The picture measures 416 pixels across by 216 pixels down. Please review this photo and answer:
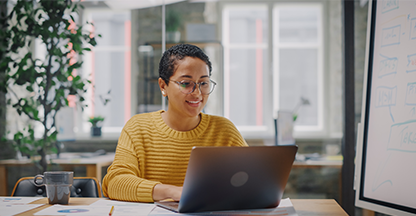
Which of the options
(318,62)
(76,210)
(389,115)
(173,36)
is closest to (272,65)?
(318,62)

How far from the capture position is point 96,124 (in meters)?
4.07

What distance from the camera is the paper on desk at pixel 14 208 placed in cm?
95

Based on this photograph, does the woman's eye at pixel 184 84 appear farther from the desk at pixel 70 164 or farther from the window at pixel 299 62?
the window at pixel 299 62

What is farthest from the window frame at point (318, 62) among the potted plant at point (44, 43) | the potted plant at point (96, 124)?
the potted plant at point (44, 43)

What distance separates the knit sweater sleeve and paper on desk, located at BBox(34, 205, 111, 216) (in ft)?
0.30

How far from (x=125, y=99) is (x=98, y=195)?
305cm

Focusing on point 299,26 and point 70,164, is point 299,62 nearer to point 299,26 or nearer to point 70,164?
point 299,26

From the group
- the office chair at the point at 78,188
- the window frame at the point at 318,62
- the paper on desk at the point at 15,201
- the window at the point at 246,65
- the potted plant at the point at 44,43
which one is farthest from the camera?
the window at the point at 246,65

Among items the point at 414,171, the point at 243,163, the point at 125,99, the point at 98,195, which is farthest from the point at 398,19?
the point at 125,99

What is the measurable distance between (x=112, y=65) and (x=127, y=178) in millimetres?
3586

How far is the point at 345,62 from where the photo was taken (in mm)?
2471

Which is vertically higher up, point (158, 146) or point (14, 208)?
point (158, 146)

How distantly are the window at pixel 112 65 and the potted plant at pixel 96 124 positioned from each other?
13.6 inches

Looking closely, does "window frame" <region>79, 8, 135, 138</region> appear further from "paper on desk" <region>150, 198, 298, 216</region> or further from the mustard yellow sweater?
"paper on desk" <region>150, 198, 298, 216</region>
